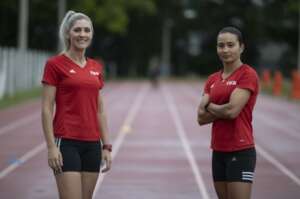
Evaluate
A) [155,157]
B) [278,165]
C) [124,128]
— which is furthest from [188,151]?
[124,128]

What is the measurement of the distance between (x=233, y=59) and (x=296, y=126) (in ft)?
55.0

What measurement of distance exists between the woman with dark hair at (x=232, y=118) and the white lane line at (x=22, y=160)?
653cm

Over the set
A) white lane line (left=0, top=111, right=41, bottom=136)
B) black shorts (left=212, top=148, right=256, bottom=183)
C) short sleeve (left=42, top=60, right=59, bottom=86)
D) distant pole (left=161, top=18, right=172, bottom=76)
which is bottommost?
distant pole (left=161, top=18, right=172, bottom=76)

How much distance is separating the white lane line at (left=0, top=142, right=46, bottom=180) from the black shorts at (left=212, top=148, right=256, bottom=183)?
6.50 meters

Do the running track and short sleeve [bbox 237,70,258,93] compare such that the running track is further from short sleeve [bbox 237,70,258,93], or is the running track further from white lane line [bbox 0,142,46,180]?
short sleeve [bbox 237,70,258,93]

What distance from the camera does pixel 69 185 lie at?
5664 mm

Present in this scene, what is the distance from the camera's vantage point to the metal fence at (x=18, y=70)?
3506 centimetres

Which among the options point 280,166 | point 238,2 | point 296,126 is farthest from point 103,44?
point 280,166

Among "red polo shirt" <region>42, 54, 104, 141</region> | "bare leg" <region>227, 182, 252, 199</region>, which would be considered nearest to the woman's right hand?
"red polo shirt" <region>42, 54, 104, 141</region>

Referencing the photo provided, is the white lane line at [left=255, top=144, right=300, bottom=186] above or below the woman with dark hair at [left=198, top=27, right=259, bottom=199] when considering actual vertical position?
below

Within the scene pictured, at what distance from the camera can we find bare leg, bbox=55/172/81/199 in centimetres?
565

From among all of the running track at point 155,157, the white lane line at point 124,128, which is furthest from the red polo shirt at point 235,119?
the white lane line at point 124,128

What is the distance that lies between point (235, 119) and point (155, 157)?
8877mm

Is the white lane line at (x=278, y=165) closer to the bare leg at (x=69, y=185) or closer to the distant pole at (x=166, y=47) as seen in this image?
the bare leg at (x=69, y=185)
